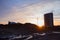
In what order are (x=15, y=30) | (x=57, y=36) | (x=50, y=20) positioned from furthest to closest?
(x=15, y=30), (x=50, y=20), (x=57, y=36)

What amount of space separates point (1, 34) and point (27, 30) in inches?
208

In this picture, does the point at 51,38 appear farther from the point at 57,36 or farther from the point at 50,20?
the point at 50,20

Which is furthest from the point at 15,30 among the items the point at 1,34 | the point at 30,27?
the point at 1,34

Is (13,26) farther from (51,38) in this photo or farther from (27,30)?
(51,38)


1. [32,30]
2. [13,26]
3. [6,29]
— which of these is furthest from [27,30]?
[6,29]

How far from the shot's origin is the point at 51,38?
798 centimetres

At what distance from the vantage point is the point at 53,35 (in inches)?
315

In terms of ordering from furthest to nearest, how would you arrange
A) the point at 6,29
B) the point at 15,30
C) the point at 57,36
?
the point at 15,30
the point at 6,29
the point at 57,36

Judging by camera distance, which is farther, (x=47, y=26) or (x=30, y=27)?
(x=30, y=27)

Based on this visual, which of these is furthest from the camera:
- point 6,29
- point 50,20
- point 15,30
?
point 15,30

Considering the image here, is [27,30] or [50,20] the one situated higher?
[50,20]

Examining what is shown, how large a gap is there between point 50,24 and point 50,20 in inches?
36.3

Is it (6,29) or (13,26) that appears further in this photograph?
(13,26)

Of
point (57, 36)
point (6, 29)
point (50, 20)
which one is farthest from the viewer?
point (6, 29)
